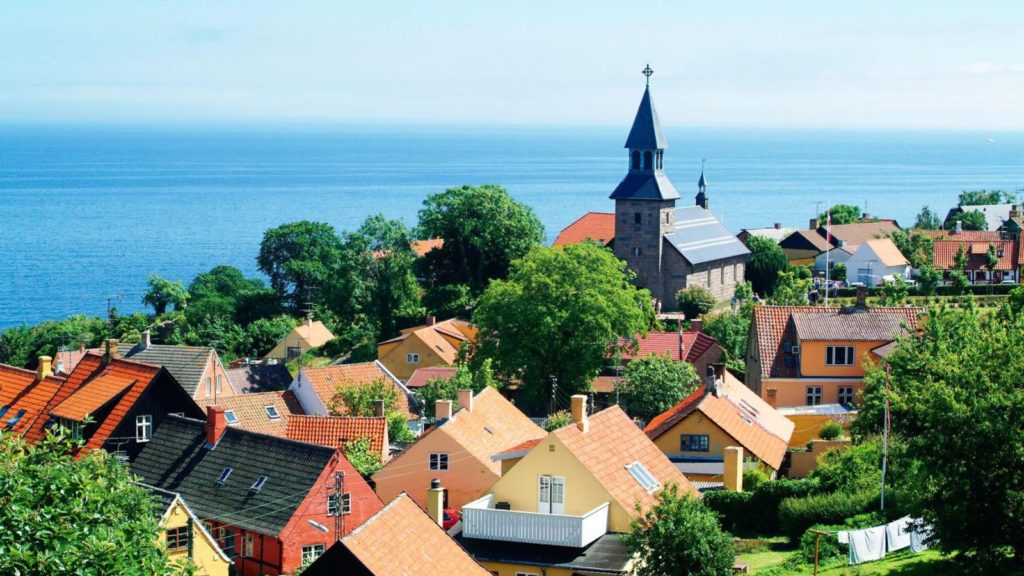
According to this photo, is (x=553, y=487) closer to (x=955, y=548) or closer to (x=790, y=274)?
(x=955, y=548)

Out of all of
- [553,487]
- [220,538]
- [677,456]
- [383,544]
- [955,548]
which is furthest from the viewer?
[677,456]

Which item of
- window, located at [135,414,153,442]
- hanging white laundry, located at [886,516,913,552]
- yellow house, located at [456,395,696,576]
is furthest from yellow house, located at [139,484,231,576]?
hanging white laundry, located at [886,516,913,552]

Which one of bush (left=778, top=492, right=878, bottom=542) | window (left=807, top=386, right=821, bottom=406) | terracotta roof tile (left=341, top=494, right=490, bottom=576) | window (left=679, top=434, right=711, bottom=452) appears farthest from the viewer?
window (left=807, top=386, right=821, bottom=406)

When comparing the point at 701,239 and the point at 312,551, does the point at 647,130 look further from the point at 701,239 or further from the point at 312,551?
the point at 312,551

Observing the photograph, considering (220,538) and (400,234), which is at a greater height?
(400,234)

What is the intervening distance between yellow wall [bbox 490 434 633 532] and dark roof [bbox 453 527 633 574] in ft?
2.57

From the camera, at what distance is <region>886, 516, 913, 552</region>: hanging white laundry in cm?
3462

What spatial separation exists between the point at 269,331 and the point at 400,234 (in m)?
12.4

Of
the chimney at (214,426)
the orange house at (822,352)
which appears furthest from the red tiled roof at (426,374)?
the chimney at (214,426)

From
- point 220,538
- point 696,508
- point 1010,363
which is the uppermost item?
point 1010,363

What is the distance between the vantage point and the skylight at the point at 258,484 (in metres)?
40.7

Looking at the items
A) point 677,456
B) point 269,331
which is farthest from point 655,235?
point 677,456

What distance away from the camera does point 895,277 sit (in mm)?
90625

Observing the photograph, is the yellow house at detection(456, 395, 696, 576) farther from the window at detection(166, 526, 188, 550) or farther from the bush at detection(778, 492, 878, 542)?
the window at detection(166, 526, 188, 550)
